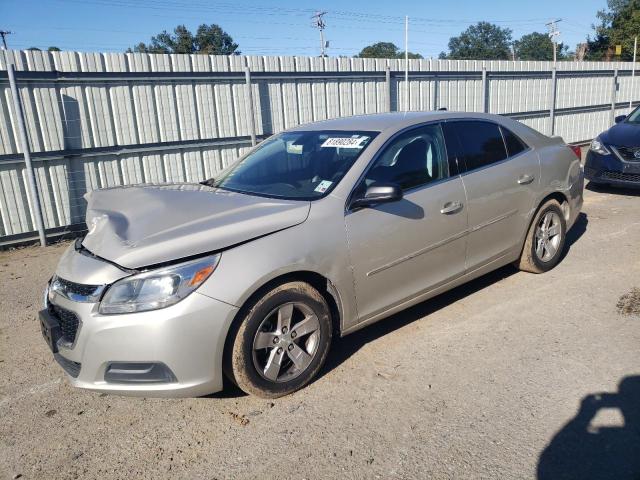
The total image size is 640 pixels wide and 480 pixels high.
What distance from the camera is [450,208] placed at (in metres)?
3.97

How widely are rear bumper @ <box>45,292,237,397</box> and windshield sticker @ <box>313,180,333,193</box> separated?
1.08m

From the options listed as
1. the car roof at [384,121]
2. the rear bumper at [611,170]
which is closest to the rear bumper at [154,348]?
the car roof at [384,121]

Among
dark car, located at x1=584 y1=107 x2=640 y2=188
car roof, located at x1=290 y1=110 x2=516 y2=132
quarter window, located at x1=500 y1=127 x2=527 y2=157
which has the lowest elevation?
dark car, located at x1=584 y1=107 x2=640 y2=188

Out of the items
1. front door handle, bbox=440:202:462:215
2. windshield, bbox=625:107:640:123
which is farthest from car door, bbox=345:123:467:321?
windshield, bbox=625:107:640:123

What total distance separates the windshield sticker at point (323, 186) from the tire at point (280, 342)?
693 mm

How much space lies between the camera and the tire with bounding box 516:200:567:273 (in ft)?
16.1

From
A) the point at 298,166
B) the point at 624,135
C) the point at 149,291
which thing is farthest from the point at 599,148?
the point at 149,291

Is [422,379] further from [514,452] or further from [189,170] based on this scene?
[189,170]

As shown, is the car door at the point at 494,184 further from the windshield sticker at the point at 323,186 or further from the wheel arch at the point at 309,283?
the wheel arch at the point at 309,283

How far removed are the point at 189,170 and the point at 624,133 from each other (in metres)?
7.20

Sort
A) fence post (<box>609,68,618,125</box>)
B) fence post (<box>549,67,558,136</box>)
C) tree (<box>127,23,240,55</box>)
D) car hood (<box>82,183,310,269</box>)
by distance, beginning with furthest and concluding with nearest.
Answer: tree (<box>127,23,240,55</box>), fence post (<box>609,68,618,125</box>), fence post (<box>549,67,558,136</box>), car hood (<box>82,183,310,269</box>)

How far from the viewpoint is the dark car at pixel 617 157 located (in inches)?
322

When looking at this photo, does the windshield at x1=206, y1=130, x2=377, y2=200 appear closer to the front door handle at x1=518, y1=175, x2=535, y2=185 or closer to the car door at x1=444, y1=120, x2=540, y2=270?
the car door at x1=444, y1=120, x2=540, y2=270

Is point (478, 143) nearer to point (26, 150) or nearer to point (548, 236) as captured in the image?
point (548, 236)
